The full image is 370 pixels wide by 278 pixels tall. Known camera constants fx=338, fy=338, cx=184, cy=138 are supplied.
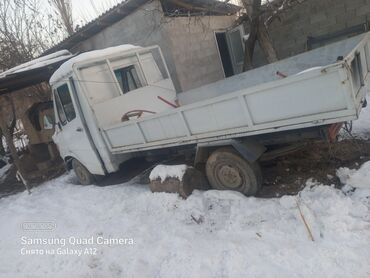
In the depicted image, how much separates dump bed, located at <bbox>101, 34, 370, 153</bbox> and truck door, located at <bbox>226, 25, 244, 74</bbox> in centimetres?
587

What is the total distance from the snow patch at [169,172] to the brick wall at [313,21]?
701cm

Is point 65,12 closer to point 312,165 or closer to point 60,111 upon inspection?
point 60,111

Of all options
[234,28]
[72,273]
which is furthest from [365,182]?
[234,28]

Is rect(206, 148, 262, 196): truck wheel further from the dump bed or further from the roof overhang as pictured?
the roof overhang

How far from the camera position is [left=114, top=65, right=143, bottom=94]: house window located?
6.66 m

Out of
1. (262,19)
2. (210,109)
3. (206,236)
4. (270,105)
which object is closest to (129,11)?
(262,19)

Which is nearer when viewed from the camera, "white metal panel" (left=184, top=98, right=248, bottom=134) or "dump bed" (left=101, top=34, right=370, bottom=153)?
"dump bed" (left=101, top=34, right=370, bottom=153)

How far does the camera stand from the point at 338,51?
4875 millimetres

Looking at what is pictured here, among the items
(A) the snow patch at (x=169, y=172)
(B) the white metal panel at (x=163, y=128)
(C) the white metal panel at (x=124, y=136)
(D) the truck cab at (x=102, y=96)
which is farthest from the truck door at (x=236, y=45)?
(A) the snow patch at (x=169, y=172)

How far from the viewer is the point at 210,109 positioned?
4383 millimetres

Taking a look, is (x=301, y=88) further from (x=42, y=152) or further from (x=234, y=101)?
(x=42, y=152)

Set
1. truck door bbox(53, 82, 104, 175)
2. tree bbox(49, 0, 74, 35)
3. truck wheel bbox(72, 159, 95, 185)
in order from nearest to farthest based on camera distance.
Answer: truck door bbox(53, 82, 104, 175)
truck wheel bbox(72, 159, 95, 185)
tree bbox(49, 0, 74, 35)

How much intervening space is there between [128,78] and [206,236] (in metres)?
3.91

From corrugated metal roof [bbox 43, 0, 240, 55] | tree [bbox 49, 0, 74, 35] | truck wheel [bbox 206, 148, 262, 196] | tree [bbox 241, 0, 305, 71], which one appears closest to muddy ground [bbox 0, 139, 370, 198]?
truck wheel [bbox 206, 148, 262, 196]
